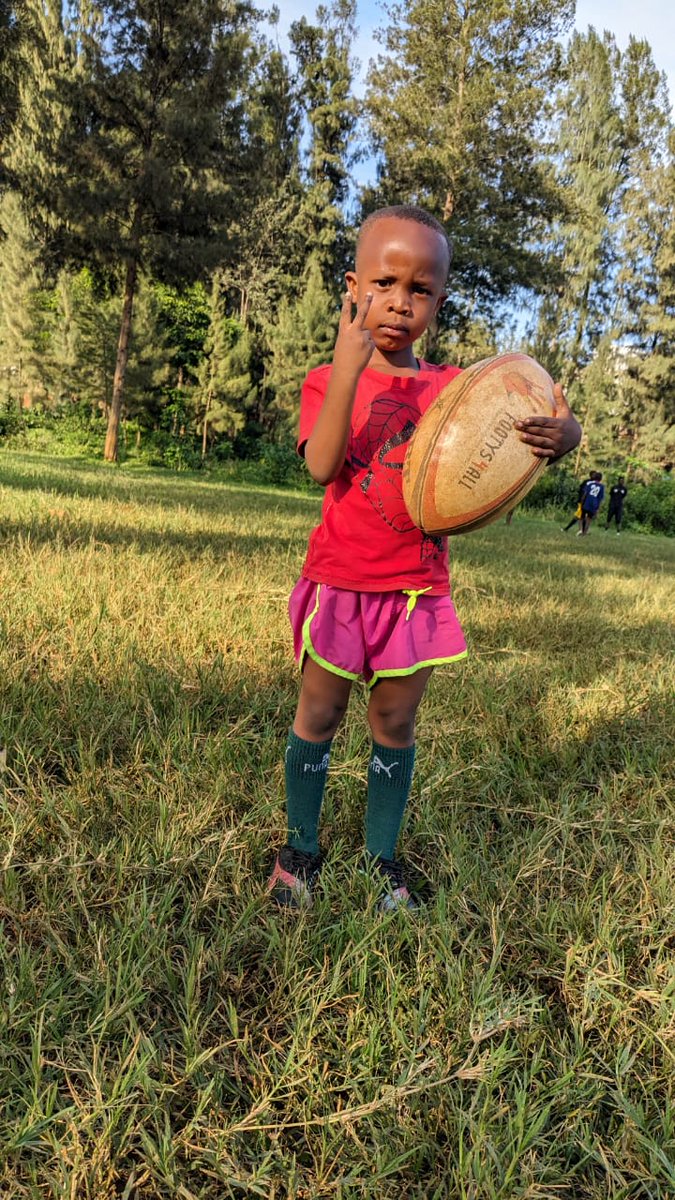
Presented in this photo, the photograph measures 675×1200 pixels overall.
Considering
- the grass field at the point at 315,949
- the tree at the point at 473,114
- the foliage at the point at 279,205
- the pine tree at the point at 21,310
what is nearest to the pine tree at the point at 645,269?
the foliage at the point at 279,205

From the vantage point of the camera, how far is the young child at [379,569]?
1.91m

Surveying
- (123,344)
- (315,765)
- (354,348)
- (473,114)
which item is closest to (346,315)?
(354,348)

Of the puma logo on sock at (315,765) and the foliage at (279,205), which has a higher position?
the foliage at (279,205)

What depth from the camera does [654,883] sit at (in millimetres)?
2109

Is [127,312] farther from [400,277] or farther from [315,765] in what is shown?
[315,765]

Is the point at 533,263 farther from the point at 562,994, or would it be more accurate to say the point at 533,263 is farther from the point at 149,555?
the point at 562,994

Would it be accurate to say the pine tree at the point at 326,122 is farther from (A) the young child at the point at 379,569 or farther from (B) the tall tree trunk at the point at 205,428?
(A) the young child at the point at 379,569

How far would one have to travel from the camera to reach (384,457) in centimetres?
200

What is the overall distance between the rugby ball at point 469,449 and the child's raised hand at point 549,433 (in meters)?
0.03

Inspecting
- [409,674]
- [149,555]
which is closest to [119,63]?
[149,555]

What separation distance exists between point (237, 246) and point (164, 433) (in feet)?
35.8

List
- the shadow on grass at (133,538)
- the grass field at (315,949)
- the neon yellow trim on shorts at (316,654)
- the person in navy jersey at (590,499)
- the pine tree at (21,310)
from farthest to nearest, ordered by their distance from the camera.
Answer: the pine tree at (21,310) → the person in navy jersey at (590,499) → the shadow on grass at (133,538) → the neon yellow trim on shorts at (316,654) → the grass field at (315,949)

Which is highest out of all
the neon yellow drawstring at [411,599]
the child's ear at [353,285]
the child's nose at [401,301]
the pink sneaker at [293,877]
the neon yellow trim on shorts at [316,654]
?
the child's ear at [353,285]

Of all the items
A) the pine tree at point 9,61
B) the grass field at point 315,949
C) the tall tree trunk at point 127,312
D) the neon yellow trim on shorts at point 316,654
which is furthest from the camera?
the tall tree trunk at point 127,312
